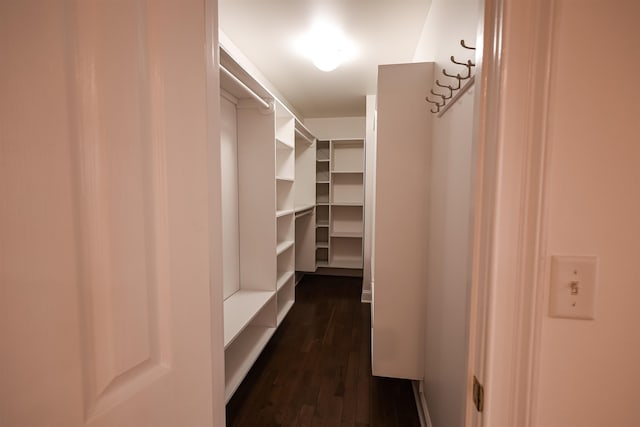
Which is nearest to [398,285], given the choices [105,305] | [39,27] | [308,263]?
[105,305]

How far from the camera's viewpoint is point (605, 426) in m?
0.54

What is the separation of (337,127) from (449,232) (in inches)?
143

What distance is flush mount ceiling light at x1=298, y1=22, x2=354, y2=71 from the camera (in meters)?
2.22

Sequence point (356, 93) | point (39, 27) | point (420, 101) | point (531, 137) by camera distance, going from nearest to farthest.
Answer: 1. point (39, 27)
2. point (531, 137)
3. point (420, 101)
4. point (356, 93)

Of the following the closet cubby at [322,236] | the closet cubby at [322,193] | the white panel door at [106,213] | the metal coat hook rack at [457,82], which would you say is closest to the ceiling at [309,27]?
the metal coat hook rack at [457,82]

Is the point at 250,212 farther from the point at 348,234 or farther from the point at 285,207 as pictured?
the point at 348,234

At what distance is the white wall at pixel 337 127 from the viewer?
4.42 meters

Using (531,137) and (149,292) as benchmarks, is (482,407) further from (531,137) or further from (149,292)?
(149,292)

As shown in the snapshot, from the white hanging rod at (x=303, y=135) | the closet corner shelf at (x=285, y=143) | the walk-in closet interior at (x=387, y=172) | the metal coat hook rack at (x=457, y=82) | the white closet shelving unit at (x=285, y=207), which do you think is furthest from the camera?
the white hanging rod at (x=303, y=135)

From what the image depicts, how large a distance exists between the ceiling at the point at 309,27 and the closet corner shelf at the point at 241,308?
7.02ft

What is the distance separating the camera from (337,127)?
4.48 meters

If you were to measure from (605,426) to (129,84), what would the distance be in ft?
3.56

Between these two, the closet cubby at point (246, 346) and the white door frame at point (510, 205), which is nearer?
the white door frame at point (510, 205)

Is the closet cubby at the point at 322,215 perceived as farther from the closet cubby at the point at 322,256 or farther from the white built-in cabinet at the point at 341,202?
the closet cubby at the point at 322,256
